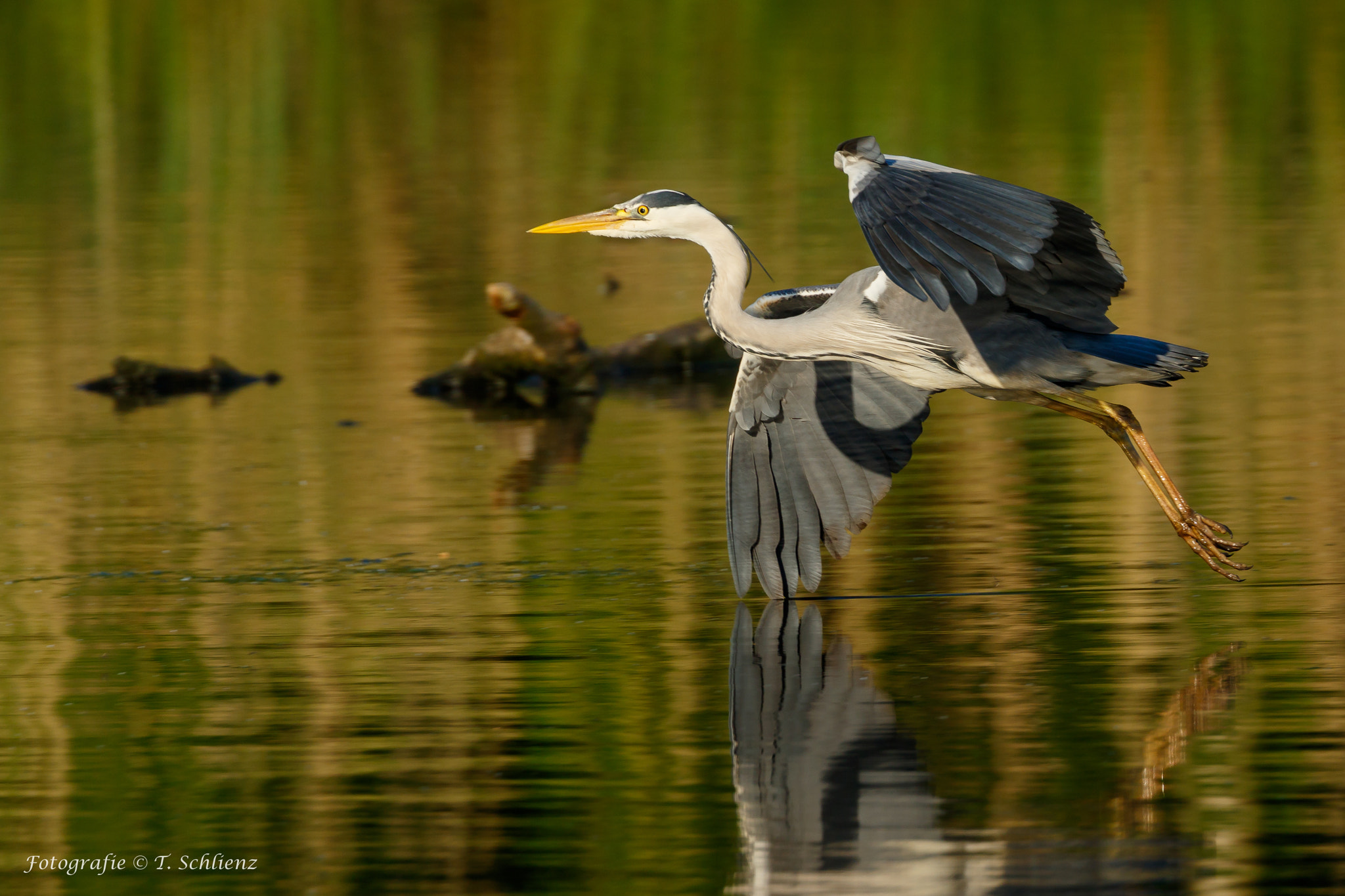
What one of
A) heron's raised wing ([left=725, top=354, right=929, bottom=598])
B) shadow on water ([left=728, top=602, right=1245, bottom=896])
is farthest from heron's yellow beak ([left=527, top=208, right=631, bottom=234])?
shadow on water ([left=728, top=602, right=1245, bottom=896])

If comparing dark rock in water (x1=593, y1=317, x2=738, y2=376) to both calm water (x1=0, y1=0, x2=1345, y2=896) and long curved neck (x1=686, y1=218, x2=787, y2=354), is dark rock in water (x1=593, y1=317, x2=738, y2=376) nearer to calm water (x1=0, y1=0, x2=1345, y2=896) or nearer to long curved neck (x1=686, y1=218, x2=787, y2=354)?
calm water (x1=0, y1=0, x2=1345, y2=896)

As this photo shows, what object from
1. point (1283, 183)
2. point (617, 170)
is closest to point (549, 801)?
point (1283, 183)

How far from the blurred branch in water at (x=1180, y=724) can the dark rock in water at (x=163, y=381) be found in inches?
338

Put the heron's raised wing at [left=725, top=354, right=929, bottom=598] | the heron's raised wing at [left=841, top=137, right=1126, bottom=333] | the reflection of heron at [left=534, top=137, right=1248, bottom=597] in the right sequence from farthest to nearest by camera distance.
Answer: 1. the heron's raised wing at [left=725, top=354, right=929, bottom=598]
2. the reflection of heron at [left=534, top=137, right=1248, bottom=597]
3. the heron's raised wing at [left=841, top=137, right=1126, bottom=333]

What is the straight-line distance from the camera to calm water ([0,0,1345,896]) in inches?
253

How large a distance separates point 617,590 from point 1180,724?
2.76 meters

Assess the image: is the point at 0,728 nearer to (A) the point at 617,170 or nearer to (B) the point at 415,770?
(B) the point at 415,770

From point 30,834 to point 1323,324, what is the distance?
1072 cm

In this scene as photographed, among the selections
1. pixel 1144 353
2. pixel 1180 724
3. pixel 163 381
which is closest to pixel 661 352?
Answer: pixel 163 381

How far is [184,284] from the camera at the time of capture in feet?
63.4

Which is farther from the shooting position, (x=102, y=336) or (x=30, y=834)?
(x=102, y=336)

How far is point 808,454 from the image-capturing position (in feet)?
31.7

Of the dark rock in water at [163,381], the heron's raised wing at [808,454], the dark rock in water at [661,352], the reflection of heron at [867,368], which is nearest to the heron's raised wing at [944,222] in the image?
the reflection of heron at [867,368]

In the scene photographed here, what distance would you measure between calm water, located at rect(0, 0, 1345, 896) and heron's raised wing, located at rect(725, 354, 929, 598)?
267mm
